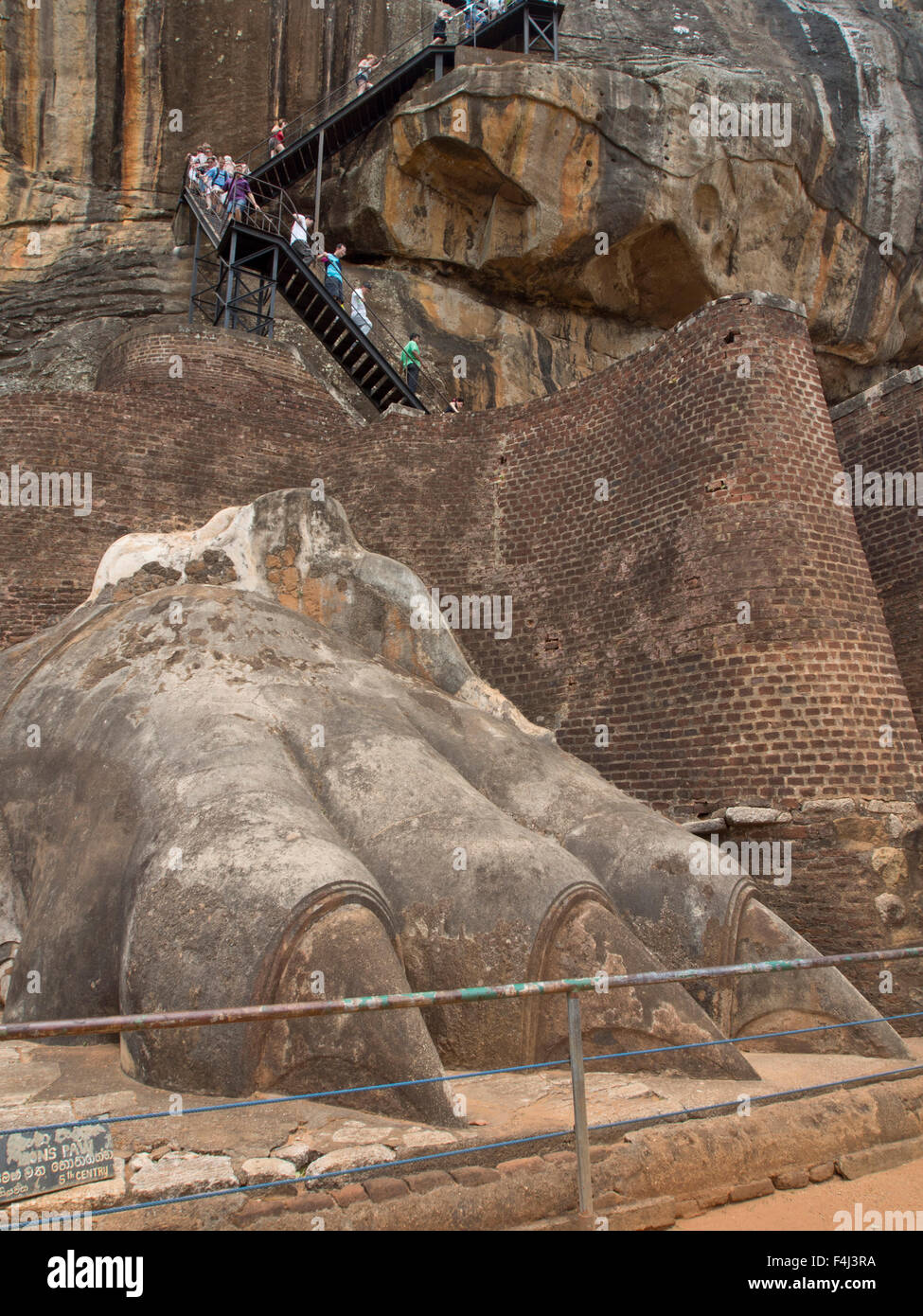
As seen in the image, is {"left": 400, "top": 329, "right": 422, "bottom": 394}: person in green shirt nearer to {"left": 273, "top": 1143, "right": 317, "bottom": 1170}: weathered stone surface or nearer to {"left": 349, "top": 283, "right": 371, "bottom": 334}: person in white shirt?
{"left": 349, "top": 283, "right": 371, "bottom": 334}: person in white shirt

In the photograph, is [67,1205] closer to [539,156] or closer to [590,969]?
[590,969]

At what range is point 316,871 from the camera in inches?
167

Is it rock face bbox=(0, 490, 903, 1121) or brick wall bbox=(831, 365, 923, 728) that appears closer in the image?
rock face bbox=(0, 490, 903, 1121)

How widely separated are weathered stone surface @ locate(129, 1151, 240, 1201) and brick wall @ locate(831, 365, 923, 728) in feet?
31.1

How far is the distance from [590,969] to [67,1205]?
8.14ft

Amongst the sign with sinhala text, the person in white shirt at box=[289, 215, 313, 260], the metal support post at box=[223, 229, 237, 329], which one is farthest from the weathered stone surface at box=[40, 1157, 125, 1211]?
the person in white shirt at box=[289, 215, 313, 260]

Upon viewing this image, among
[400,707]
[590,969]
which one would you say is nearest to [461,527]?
[400,707]

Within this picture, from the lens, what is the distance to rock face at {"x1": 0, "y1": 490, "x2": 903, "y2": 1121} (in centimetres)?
400
